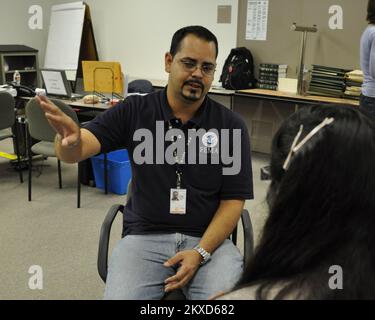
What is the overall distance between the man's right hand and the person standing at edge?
229 cm

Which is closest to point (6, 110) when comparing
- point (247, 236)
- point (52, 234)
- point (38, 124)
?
point (38, 124)

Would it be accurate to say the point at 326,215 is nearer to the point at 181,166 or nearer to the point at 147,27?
the point at 181,166

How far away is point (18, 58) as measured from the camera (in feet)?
20.2

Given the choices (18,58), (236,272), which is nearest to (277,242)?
(236,272)

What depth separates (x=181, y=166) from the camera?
5.42ft

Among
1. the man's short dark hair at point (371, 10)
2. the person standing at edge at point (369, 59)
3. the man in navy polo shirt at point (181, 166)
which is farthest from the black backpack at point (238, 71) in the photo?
the man in navy polo shirt at point (181, 166)

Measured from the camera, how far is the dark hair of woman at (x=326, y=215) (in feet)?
2.55

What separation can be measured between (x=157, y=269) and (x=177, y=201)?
0.26 m

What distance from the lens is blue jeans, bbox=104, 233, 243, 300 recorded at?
4.73ft

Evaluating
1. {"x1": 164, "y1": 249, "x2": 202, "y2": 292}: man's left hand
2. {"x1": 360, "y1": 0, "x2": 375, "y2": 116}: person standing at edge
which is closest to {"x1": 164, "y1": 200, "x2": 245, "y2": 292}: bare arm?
{"x1": 164, "y1": 249, "x2": 202, "y2": 292}: man's left hand

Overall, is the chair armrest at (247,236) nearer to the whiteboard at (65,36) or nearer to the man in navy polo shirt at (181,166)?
the man in navy polo shirt at (181,166)

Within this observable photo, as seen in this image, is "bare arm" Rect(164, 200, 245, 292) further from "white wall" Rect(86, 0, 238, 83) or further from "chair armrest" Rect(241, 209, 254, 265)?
"white wall" Rect(86, 0, 238, 83)

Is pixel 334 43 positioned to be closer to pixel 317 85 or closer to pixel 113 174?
pixel 317 85

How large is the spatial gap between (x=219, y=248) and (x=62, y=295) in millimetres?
1073
